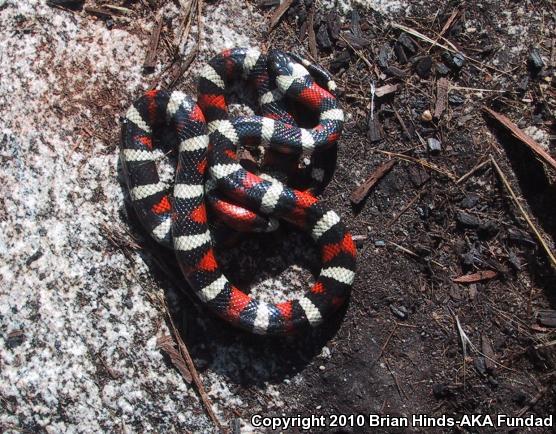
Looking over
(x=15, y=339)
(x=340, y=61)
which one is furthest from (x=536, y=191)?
(x=15, y=339)

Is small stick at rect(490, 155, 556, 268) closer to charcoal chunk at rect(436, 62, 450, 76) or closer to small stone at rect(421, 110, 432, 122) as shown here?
small stone at rect(421, 110, 432, 122)

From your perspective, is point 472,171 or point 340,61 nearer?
point 472,171

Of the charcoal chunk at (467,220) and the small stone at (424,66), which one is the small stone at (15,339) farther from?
Answer: the small stone at (424,66)

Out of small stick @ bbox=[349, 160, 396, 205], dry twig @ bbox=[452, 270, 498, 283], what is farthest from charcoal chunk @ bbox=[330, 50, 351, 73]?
dry twig @ bbox=[452, 270, 498, 283]

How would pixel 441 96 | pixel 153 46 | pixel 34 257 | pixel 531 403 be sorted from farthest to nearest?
pixel 153 46, pixel 441 96, pixel 34 257, pixel 531 403

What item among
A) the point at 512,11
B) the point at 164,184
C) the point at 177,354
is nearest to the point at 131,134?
the point at 164,184

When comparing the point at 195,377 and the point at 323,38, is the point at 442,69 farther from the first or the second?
the point at 195,377
